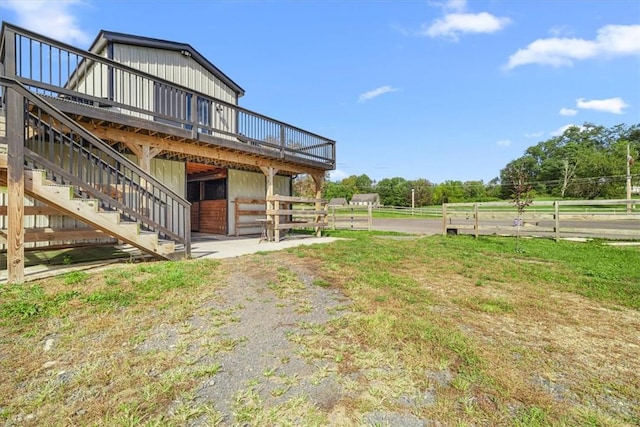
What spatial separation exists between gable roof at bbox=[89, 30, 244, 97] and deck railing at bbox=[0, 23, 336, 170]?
90 centimetres

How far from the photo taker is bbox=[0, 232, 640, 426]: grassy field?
5.73 feet

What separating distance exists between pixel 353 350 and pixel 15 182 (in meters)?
4.63

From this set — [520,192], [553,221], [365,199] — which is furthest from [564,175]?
[520,192]

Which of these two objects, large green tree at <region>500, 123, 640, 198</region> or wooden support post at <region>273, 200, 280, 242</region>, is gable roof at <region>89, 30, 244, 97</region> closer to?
wooden support post at <region>273, 200, 280, 242</region>

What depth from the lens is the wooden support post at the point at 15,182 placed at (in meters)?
3.86

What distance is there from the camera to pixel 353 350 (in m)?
2.46

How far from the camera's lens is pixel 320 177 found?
1180 cm

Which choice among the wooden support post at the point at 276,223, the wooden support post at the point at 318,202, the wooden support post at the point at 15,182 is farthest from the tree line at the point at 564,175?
the wooden support post at the point at 15,182

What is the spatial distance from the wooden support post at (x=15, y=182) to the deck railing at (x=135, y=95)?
1103 mm

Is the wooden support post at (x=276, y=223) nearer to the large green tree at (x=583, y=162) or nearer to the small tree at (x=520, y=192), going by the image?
the small tree at (x=520, y=192)

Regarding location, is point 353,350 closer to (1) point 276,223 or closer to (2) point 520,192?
(1) point 276,223

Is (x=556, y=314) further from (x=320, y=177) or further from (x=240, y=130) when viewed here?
(x=320, y=177)

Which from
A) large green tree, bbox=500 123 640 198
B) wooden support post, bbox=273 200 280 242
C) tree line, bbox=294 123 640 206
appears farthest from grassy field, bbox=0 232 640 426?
large green tree, bbox=500 123 640 198

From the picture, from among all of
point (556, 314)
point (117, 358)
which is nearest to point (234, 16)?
point (117, 358)
